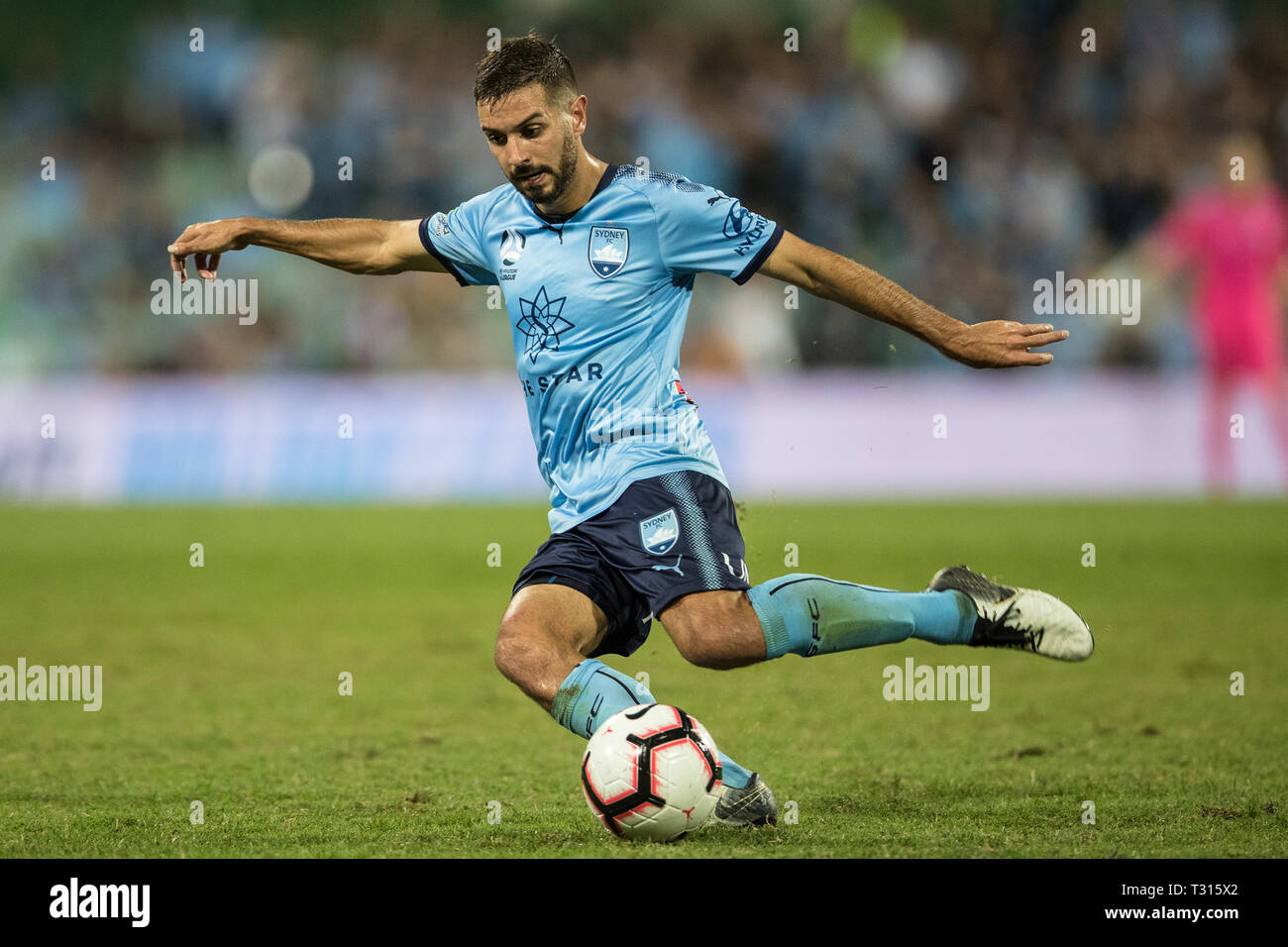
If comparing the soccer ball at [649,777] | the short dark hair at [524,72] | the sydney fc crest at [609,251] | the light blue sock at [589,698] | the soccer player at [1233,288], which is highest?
the soccer player at [1233,288]

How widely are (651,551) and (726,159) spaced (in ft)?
43.6

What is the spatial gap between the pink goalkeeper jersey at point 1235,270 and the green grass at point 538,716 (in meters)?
3.17

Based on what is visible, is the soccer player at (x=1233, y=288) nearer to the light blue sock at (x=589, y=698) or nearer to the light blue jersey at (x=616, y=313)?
the light blue jersey at (x=616, y=313)

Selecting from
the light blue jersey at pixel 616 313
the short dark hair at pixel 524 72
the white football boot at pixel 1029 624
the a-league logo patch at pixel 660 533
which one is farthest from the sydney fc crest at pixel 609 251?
the white football boot at pixel 1029 624

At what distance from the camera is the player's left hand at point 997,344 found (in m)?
4.27

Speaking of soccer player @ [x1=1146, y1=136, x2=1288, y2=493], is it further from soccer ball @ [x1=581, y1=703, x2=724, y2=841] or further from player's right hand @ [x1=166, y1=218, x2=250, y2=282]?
player's right hand @ [x1=166, y1=218, x2=250, y2=282]

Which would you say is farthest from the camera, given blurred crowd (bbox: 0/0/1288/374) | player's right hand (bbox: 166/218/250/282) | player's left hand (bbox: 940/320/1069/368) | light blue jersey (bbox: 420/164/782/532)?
blurred crowd (bbox: 0/0/1288/374)

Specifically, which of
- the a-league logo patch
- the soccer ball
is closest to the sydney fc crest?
the a-league logo patch

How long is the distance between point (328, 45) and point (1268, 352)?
11.9m

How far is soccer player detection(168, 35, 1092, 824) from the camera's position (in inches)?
170

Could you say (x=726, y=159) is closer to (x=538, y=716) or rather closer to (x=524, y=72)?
(x=538, y=716)

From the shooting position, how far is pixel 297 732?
6059 mm

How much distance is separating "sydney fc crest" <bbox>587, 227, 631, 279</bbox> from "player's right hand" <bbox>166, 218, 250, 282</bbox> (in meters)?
1.09

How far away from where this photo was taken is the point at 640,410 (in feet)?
14.9
